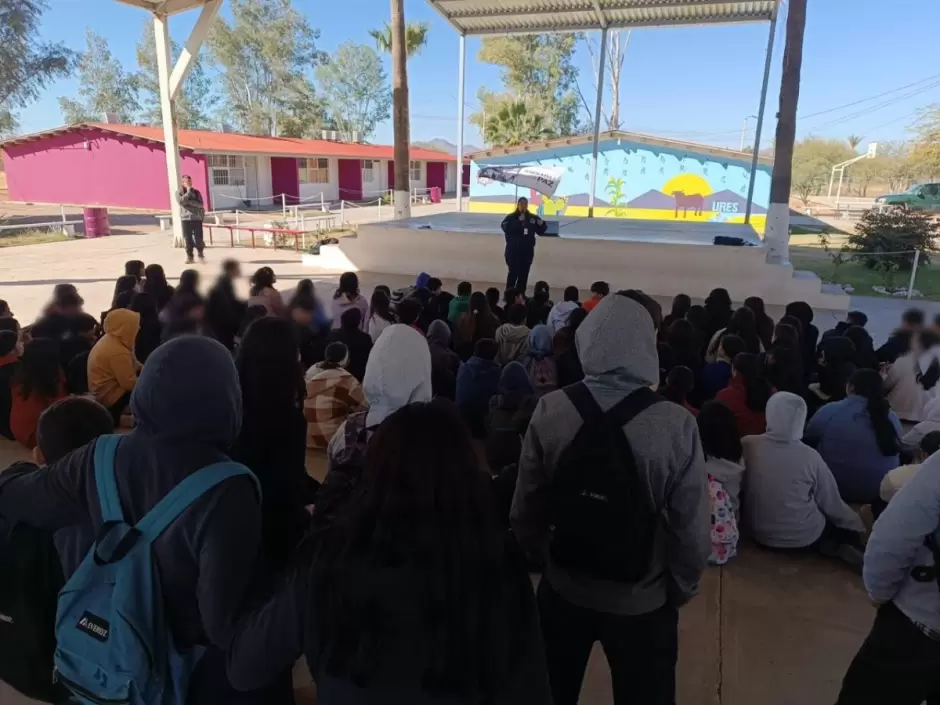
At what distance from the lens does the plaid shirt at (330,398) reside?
396 centimetres

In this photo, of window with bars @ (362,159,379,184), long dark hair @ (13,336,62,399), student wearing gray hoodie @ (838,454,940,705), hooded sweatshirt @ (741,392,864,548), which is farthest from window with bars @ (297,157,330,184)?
student wearing gray hoodie @ (838,454,940,705)

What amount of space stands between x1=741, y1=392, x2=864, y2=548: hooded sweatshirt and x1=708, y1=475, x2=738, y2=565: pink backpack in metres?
0.18

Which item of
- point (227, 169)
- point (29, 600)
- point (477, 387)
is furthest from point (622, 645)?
point (227, 169)

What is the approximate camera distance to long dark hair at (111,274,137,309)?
5.39 m

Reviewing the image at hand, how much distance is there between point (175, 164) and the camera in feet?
42.8

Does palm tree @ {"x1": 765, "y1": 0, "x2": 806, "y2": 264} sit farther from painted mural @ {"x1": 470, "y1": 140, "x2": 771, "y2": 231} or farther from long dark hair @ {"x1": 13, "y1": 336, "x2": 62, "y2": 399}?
painted mural @ {"x1": 470, "y1": 140, "x2": 771, "y2": 231}

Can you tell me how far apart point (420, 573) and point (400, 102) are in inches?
525

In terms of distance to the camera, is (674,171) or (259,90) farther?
(259,90)

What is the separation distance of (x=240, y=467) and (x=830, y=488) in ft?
8.98

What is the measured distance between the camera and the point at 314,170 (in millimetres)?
32375

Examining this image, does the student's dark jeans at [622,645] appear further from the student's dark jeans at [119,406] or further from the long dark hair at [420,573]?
the student's dark jeans at [119,406]

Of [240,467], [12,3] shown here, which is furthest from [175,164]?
[12,3]

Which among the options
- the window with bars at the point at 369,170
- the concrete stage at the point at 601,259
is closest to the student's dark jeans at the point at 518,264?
the concrete stage at the point at 601,259

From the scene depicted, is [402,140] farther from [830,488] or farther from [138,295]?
[830,488]
